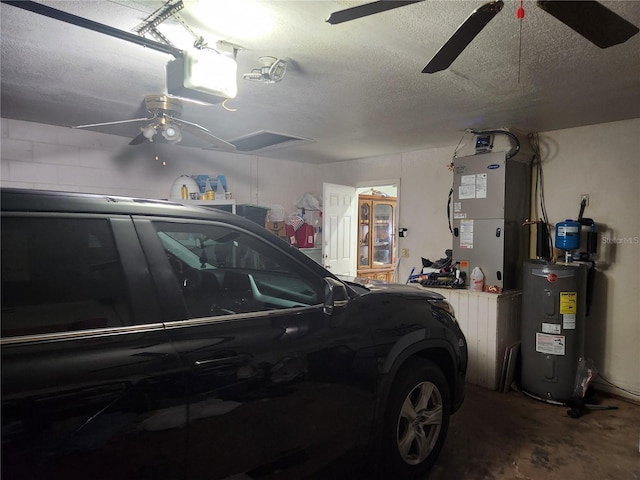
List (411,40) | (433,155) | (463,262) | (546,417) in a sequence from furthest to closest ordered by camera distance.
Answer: (433,155) < (463,262) < (546,417) < (411,40)

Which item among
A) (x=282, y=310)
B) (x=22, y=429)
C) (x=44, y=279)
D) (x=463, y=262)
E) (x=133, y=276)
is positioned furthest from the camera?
(x=463, y=262)

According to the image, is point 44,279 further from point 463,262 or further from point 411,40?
point 463,262

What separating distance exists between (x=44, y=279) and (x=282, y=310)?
82 centimetres

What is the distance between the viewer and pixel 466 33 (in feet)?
4.62

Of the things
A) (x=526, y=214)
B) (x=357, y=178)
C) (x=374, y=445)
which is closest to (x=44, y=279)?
(x=374, y=445)

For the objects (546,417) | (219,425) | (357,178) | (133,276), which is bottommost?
(546,417)

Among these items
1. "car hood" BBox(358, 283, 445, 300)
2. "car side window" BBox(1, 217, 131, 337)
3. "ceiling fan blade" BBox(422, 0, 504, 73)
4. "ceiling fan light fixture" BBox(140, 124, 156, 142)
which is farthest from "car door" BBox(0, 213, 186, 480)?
"ceiling fan light fixture" BBox(140, 124, 156, 142)

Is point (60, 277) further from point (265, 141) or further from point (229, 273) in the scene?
point (265, 141)

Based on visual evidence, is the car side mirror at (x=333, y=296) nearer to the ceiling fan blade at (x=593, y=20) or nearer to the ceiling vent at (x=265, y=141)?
the ceiling fan blade at (x=593, y=20)

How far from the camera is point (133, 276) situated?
4.14ft

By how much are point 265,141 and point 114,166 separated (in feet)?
5.51

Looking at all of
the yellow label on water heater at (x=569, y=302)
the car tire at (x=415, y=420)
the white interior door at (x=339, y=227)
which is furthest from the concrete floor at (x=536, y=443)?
the white interior door at (x=339, y=227)

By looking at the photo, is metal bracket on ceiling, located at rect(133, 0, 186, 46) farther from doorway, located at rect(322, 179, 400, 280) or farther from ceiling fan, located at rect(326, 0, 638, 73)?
doorway, located at rect(322, 179, 400, 280)

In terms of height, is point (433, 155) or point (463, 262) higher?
point (433, 155)
